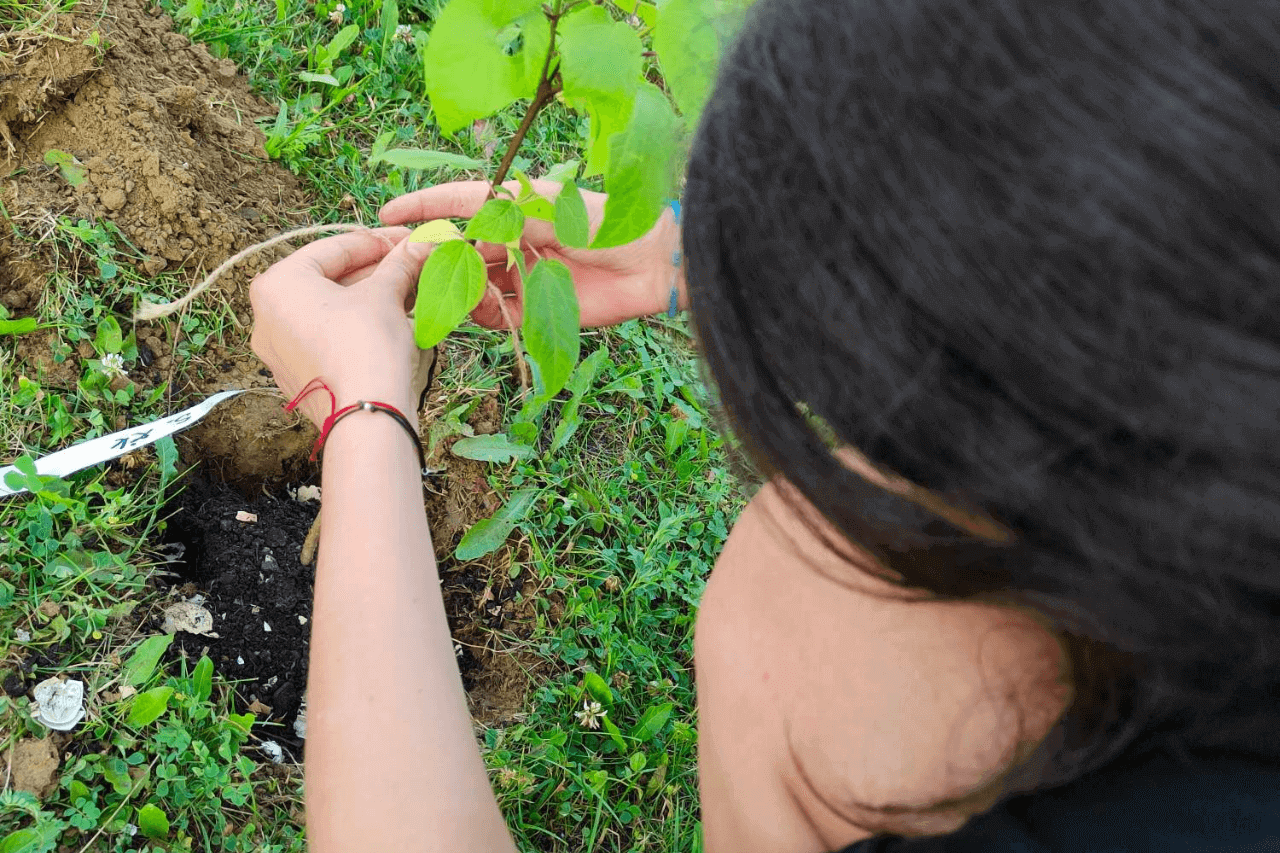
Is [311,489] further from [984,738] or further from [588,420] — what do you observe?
[984,738]

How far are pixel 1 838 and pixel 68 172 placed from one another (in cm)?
109

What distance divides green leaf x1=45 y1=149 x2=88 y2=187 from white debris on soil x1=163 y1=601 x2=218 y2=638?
770mm

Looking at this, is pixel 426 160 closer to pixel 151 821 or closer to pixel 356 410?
pixel 356 410

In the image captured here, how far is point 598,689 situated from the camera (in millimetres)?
1684

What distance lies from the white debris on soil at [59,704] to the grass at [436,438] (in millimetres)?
17

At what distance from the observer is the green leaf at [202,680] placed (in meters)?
1.47

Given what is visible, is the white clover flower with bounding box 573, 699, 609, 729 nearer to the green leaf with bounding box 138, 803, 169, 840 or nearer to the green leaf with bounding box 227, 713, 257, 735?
the green leaf with bounding box 227, 713, 257, 735

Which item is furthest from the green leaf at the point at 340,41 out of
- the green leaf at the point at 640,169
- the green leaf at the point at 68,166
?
the green leaf at the point at 640,169

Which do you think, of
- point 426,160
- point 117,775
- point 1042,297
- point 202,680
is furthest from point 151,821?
point 1042,297

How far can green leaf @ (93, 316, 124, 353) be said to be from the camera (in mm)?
1654

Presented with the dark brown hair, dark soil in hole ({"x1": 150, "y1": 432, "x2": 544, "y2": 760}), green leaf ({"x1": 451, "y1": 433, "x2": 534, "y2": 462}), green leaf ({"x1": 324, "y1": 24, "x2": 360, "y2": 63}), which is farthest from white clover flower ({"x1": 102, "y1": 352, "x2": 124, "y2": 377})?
the dark brown hair

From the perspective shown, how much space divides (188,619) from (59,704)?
0.73 ft

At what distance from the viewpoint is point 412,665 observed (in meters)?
1.14

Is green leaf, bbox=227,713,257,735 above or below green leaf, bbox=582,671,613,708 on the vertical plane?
above
